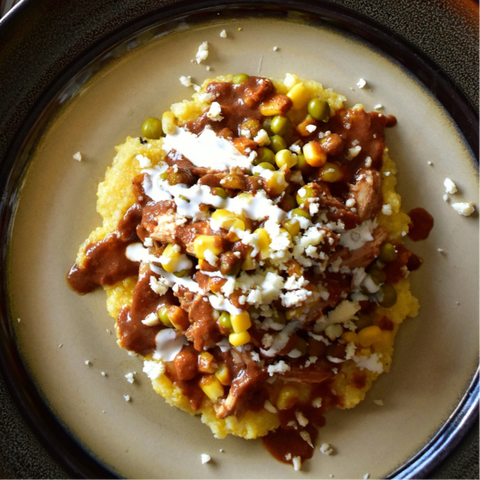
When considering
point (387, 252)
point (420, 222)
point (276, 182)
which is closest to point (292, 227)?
point (276, 182)

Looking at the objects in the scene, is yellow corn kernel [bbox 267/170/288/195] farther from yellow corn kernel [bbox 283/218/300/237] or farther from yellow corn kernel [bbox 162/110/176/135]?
yellow corn kernel [bbox 162/110/176/135]

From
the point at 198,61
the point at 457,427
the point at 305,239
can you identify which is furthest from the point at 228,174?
the point at 457,427

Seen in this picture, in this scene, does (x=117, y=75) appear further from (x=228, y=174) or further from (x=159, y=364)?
(x=159, y=364)

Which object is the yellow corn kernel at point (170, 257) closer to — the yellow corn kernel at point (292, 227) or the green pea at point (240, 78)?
the yellow corn kernel at point (292, 227)

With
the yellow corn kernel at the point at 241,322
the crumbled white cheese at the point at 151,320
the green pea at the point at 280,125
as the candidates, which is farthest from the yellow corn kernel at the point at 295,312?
the green pea at the point at 280,125

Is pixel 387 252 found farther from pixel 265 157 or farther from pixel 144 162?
pixel 144 162

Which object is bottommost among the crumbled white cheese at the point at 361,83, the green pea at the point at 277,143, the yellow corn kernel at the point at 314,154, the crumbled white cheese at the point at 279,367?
the crumbled white cheese at the point at 279,367
